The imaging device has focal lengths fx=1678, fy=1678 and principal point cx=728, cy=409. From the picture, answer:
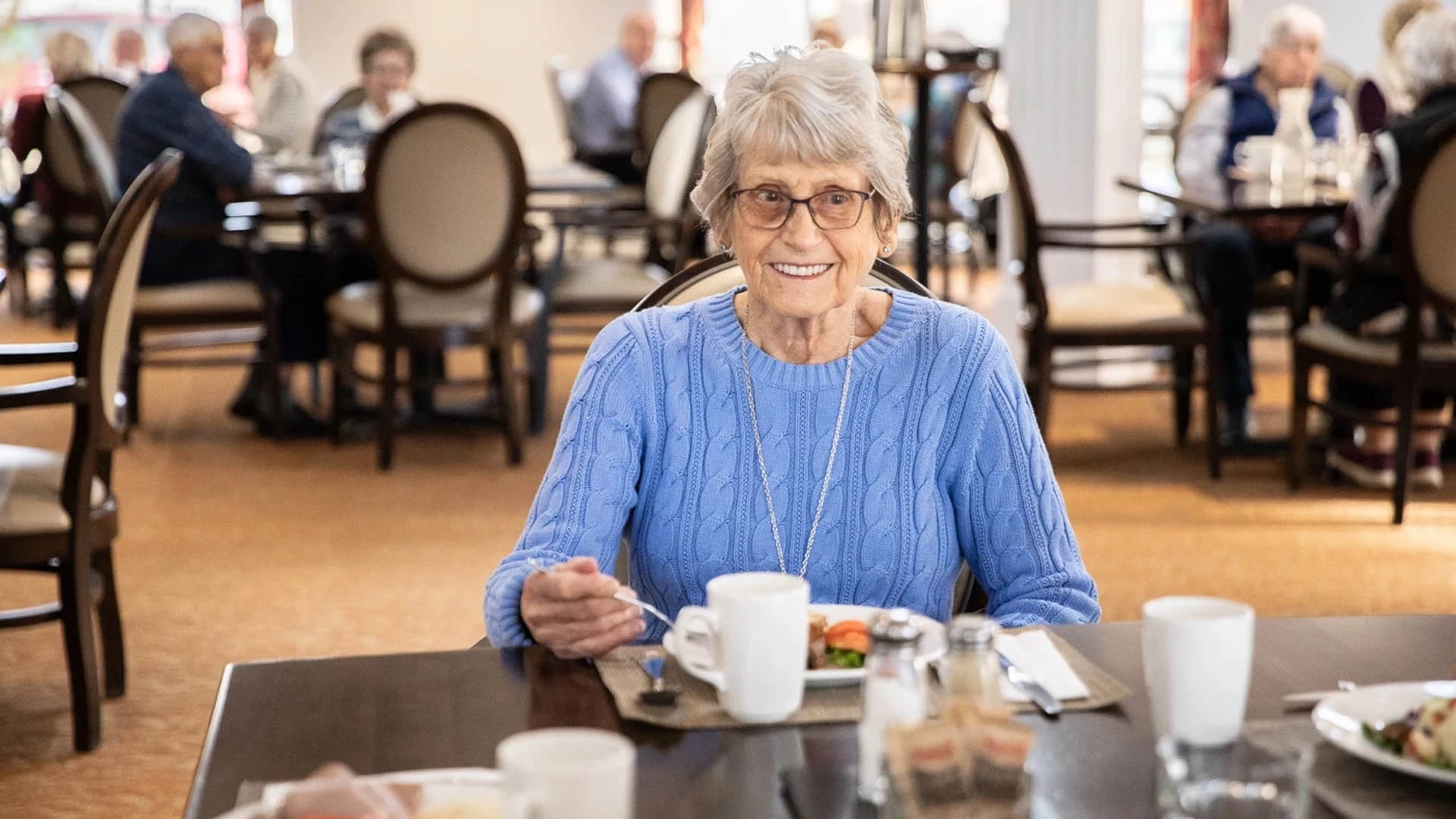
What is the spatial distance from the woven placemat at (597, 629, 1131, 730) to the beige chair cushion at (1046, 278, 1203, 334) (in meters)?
3.60

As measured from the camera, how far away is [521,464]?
208 inches

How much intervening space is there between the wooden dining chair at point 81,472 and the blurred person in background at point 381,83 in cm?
372

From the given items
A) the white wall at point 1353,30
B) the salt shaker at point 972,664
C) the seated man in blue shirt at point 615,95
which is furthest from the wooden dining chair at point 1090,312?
the white wall at point 1353,30

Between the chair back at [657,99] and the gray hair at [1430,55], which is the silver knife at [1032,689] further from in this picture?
the chair back at [657,99]

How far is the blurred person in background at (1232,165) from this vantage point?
5.28 m

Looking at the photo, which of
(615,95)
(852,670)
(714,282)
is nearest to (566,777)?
(852,670)

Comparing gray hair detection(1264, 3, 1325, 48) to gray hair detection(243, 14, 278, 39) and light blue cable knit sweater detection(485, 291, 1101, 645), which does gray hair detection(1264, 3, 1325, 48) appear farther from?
gray hair detection(243, 14, 278, 39)

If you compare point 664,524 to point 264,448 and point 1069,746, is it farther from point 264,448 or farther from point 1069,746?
point 264,448

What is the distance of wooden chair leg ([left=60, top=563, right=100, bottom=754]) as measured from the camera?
287cm

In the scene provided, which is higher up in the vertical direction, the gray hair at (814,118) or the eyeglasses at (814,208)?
the gray hair at (814,118)

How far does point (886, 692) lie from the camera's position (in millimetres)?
1022

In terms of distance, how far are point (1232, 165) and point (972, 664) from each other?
5062 millimetres

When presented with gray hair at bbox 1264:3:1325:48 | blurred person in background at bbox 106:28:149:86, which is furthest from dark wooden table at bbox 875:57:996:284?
blurred person in background at bbox 106:28:149:86

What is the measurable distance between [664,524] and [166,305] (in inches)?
155
